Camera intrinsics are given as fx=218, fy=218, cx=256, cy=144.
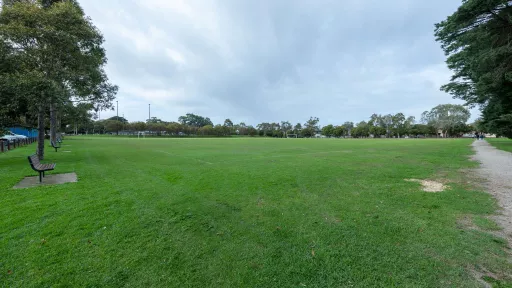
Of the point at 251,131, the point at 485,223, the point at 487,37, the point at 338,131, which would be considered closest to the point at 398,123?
the point at 338,131

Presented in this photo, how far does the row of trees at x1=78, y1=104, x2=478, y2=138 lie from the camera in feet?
321

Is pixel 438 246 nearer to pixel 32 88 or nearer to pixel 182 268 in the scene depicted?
pixel 182 268

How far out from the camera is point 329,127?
13300 centimetres

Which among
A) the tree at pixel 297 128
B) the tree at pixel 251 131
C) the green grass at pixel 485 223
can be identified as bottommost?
the green grass at pixel 485 223

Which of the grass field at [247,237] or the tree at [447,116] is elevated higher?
the tree at [447,116]

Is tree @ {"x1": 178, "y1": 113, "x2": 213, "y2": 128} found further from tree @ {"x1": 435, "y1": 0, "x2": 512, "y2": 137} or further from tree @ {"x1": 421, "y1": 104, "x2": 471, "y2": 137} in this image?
tree @ {"x1": 435, "y1": 0, "x2": 512, "y2": 137}

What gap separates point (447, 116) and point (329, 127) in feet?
178

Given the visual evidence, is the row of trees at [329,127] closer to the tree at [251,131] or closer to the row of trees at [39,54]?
the tree at [251,131]

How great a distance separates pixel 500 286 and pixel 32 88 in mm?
15911

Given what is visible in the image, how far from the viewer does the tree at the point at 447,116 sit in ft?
319

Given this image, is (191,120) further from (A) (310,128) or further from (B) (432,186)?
(B) (432,186)

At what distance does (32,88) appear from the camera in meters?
10.2

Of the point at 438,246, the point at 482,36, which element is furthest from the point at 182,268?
the point at 482,36

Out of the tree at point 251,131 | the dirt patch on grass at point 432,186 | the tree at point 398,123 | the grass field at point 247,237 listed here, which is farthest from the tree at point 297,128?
the grass field at point 247,237
